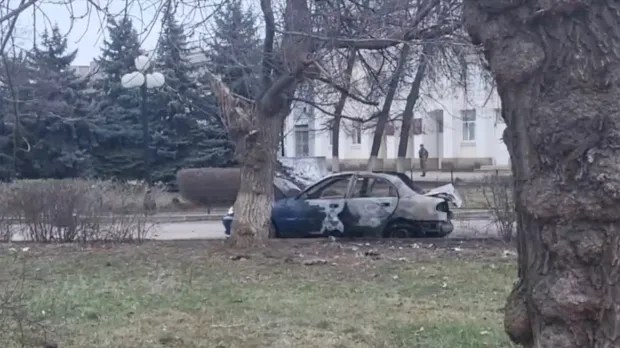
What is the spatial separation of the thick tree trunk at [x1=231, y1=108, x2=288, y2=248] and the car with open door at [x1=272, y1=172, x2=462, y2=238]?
258cm

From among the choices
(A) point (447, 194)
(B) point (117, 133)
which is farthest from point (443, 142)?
(A) point (447, 194)

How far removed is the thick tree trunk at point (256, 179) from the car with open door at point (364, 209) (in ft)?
8.45

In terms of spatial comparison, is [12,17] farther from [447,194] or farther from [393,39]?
[447,194]

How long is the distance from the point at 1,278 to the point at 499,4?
28.8 ft

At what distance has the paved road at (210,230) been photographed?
1644cm

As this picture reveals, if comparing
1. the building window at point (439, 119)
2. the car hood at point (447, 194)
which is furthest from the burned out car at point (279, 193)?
the building window at point (439, 119)

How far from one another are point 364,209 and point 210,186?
14675 millimetres

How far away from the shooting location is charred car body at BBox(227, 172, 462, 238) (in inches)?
624

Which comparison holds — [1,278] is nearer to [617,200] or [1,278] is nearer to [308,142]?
[617,200]

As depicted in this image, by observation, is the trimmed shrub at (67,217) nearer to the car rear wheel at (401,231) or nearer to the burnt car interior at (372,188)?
the burnt car interior at (372,188)

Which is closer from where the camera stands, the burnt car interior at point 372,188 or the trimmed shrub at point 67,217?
the trimmed shrub at point 67,217

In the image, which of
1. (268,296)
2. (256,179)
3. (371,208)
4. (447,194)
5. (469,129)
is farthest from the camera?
(469,129)

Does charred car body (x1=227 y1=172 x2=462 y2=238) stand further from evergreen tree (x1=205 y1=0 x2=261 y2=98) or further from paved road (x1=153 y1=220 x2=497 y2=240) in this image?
evergreen tree (x1=205 y1=0 x2=261 y2=98)

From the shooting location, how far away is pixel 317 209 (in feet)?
53.2
